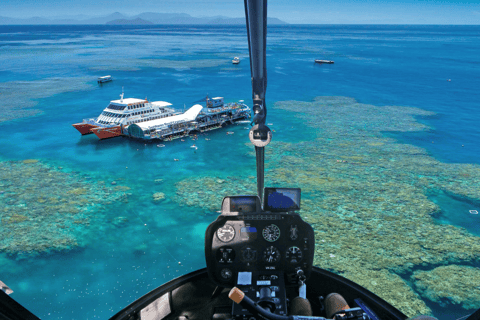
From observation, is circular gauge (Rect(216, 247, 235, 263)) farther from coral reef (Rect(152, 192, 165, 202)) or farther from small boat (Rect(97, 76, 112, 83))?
small boat (Rect(97, 76, 112, 83))

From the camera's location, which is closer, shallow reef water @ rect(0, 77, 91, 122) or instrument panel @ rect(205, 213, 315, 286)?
instrument panel @ rect(205, 213, 315, 286)

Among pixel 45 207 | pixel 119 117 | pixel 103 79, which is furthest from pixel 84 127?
pixel 103 79

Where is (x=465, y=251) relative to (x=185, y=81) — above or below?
below

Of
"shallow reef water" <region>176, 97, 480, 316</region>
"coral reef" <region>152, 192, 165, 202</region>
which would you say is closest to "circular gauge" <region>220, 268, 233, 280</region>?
"shallow reef water" <region>176, 97, 480, 316</region>

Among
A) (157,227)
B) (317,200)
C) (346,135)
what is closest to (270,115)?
(346,135)

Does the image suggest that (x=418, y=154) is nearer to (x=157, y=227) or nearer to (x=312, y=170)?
(x=312, y=170)
